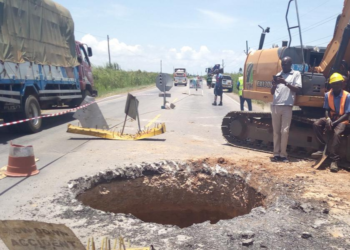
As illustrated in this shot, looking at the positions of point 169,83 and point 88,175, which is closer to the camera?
point 88,175

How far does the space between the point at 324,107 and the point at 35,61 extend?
850cm

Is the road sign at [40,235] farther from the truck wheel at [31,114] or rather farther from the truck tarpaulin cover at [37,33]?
the truck wheel at [31,114]

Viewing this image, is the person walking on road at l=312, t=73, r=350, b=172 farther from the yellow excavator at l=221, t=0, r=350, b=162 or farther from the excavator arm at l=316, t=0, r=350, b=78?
the excavator arm at l=316, t=0, r=350, b=78

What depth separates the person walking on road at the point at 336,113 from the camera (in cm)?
670

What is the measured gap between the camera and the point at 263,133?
8.91 metres

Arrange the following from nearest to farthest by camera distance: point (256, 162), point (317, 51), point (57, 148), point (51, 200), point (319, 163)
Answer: point (51, 200)
point (319, 163)
point (256, 162)
point (317, 51)
point (57, 148)

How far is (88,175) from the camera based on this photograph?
6410 millimetres

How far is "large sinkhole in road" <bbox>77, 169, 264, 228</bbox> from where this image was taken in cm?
668

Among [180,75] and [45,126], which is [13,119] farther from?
[180,75]

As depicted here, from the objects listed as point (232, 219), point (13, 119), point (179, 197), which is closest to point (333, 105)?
point (179, 197)

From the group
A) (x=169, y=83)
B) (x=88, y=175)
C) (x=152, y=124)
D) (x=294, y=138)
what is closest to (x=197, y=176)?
(x=88, y=175)

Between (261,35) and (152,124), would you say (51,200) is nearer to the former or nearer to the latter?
(261,35)

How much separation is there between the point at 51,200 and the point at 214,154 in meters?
4.11

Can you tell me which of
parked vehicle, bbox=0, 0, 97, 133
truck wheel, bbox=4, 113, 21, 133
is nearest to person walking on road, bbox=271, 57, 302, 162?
parked vehicle, bbox=0, 0, 97, 133
